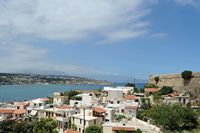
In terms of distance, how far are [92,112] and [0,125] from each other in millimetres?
9058

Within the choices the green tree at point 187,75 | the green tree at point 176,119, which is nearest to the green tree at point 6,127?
the green tree at point 176,119

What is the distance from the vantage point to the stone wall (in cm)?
3846

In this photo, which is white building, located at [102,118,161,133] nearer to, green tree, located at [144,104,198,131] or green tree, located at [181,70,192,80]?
green tree, located at [144,104,198,131]

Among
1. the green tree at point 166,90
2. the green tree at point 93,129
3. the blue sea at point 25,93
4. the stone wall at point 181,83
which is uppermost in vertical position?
the stone wall at point 181,83

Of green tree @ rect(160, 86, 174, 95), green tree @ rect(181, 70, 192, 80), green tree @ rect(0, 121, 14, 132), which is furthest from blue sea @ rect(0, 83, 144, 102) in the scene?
green tree @ rect(181, 70, 192, 80)

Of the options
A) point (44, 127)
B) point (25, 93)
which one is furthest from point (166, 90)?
point (25, 93)

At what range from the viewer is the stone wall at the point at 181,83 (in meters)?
38.5

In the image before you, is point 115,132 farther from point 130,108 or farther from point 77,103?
point 77,103

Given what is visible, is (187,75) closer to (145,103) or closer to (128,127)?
(145,103)

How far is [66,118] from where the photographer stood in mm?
30500

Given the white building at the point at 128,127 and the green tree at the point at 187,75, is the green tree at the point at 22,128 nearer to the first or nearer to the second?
the white building at the point at 128,127

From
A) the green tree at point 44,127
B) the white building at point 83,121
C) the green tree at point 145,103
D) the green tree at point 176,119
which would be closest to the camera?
the green tree at point 44,127

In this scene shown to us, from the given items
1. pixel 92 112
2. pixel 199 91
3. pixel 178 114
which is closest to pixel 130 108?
pixel 92 112

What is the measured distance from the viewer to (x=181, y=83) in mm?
41469
